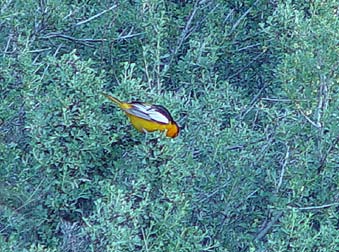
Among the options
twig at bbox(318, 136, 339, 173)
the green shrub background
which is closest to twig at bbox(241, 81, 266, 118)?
the green shrub background

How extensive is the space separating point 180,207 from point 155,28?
1.11 m

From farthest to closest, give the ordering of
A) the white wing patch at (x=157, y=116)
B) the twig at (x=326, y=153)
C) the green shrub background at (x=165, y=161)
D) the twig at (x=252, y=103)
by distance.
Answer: the twig at (x=252, y=103) < the white wing patch at (x=157, y=116) < the twig at (x=326, y=153) < the green shrub background at (x=165, y=161)

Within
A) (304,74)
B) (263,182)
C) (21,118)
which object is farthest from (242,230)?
(21,118)

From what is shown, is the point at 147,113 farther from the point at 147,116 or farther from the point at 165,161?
the point at 165,161

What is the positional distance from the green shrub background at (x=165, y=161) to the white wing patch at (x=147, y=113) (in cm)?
8

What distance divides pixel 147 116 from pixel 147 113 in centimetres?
2

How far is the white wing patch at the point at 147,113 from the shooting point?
347 cm

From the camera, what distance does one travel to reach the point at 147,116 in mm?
3492

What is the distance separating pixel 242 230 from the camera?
3.58 meters

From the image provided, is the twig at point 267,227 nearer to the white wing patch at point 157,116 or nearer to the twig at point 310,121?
the twig at point 310,121

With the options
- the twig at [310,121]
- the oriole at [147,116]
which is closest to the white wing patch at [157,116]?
the oriole at [147,116]

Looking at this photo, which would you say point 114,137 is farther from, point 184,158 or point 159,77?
point 159,77

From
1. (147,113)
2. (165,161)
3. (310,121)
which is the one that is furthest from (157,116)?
(310,121)

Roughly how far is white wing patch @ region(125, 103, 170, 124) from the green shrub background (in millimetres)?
78
